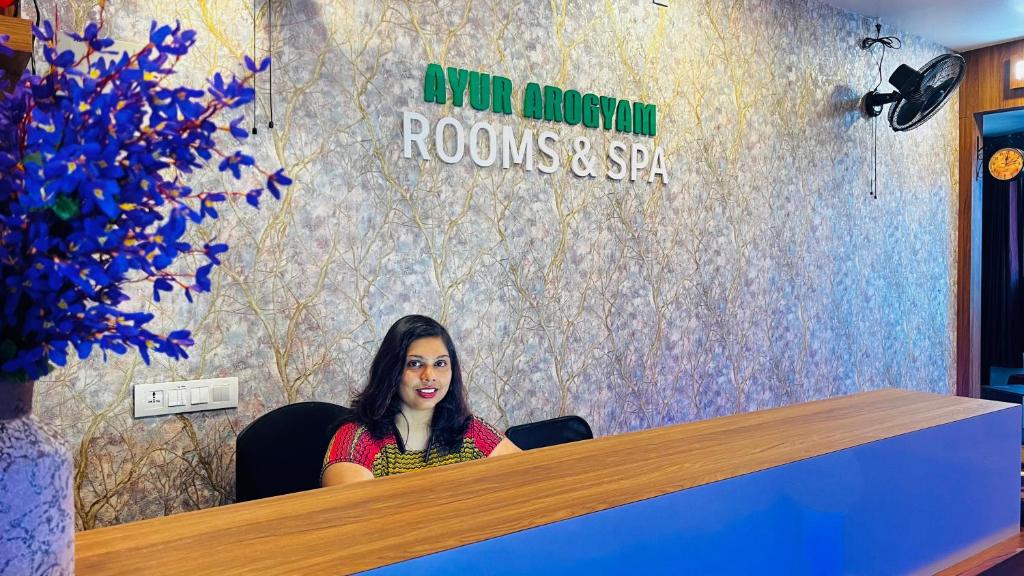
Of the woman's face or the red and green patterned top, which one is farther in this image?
the woman's face

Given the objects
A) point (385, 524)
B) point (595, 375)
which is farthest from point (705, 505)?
point (595, 375)

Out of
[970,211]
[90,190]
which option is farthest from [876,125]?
[90,190]

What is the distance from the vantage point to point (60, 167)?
1.96ft

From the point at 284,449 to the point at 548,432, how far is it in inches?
38.5

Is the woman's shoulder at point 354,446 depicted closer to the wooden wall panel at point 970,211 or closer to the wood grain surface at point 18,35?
the wood grain surface at point 18,35

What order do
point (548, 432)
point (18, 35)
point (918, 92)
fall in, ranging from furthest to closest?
point (918, 92) < point (548, 432) < point (18, 35)

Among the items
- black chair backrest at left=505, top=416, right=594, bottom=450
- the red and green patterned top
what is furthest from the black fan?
the red and green patterned top

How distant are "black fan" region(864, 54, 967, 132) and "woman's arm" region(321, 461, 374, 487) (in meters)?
3.82

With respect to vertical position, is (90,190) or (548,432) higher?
(90,190)

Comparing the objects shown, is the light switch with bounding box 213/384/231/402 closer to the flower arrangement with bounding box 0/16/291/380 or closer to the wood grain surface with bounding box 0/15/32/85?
the wood grain surface with bounding box 0/15/32/85

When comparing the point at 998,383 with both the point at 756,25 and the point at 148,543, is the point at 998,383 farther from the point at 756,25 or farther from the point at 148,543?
the point at 148,543

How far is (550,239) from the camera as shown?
317cm

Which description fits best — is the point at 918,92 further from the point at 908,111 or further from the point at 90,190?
the point at 90,190

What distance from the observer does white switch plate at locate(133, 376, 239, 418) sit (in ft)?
7.37
